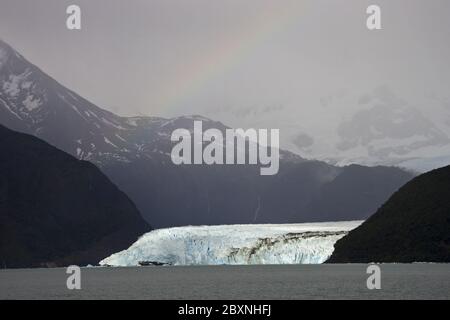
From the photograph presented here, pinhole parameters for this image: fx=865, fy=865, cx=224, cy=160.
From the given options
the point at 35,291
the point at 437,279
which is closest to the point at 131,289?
the point at 35,291

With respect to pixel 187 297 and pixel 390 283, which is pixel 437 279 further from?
pixel 187 297

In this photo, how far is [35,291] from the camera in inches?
5468

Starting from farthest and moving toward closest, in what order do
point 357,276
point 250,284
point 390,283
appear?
1. point 357,276
2. point 250,284
3. point 390,283

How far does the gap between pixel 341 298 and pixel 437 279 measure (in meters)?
38.2
